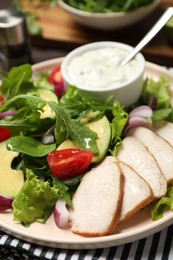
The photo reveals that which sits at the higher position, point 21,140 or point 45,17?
point 21,140

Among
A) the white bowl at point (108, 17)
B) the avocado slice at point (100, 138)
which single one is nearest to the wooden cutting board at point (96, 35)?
the white bowl at point (108, 17)

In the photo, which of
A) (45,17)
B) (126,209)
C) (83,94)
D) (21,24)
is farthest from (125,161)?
(45,17)

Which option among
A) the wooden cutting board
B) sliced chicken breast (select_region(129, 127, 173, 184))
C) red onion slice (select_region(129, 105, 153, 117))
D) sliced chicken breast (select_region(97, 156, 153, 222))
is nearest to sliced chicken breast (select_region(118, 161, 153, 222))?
sliced chicken breast (select_region(97, 156, 153, 222))

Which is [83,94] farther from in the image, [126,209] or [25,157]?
[126,209]

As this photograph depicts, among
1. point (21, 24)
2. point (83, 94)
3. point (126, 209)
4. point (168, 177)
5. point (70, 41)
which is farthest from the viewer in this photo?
point (70, 41)

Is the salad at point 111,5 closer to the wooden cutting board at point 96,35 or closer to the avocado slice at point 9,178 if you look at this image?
the wooden cutting board at point 96,35
